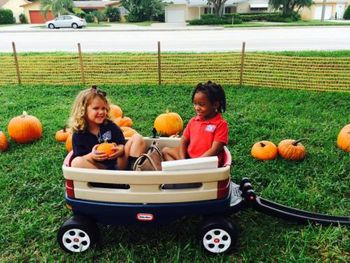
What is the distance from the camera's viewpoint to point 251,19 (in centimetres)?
3359

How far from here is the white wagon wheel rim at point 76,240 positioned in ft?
8.27

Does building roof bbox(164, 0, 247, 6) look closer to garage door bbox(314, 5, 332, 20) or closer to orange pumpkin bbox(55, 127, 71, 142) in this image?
garage door bbox(314, 5, 332, 20)

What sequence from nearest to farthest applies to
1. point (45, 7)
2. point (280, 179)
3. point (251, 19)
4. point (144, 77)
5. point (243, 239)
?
point (243, 239) < point (280, 179) < point (144, 77) < point (251, 19) < point (45, 7)

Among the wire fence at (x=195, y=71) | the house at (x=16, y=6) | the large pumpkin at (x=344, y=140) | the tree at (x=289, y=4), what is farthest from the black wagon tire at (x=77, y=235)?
the house at (x=16, y=6)

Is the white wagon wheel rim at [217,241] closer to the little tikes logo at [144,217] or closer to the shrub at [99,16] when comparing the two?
the little tikes logo at [144,217]

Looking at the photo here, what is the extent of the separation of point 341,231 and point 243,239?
2.58ft

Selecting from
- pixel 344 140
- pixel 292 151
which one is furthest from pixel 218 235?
pixel 344 140

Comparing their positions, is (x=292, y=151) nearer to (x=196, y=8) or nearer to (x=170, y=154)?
(x=170, y=154)

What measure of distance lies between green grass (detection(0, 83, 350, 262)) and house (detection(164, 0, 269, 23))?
121 feet

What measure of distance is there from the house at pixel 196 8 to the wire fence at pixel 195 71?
33.4 m

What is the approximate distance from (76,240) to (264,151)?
232cm

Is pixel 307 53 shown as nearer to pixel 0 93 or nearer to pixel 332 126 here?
pixel 332 126

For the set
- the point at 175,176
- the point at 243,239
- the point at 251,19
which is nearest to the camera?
the point at 175,176

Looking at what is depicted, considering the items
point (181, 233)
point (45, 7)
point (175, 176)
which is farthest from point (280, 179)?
point (45, 7)
